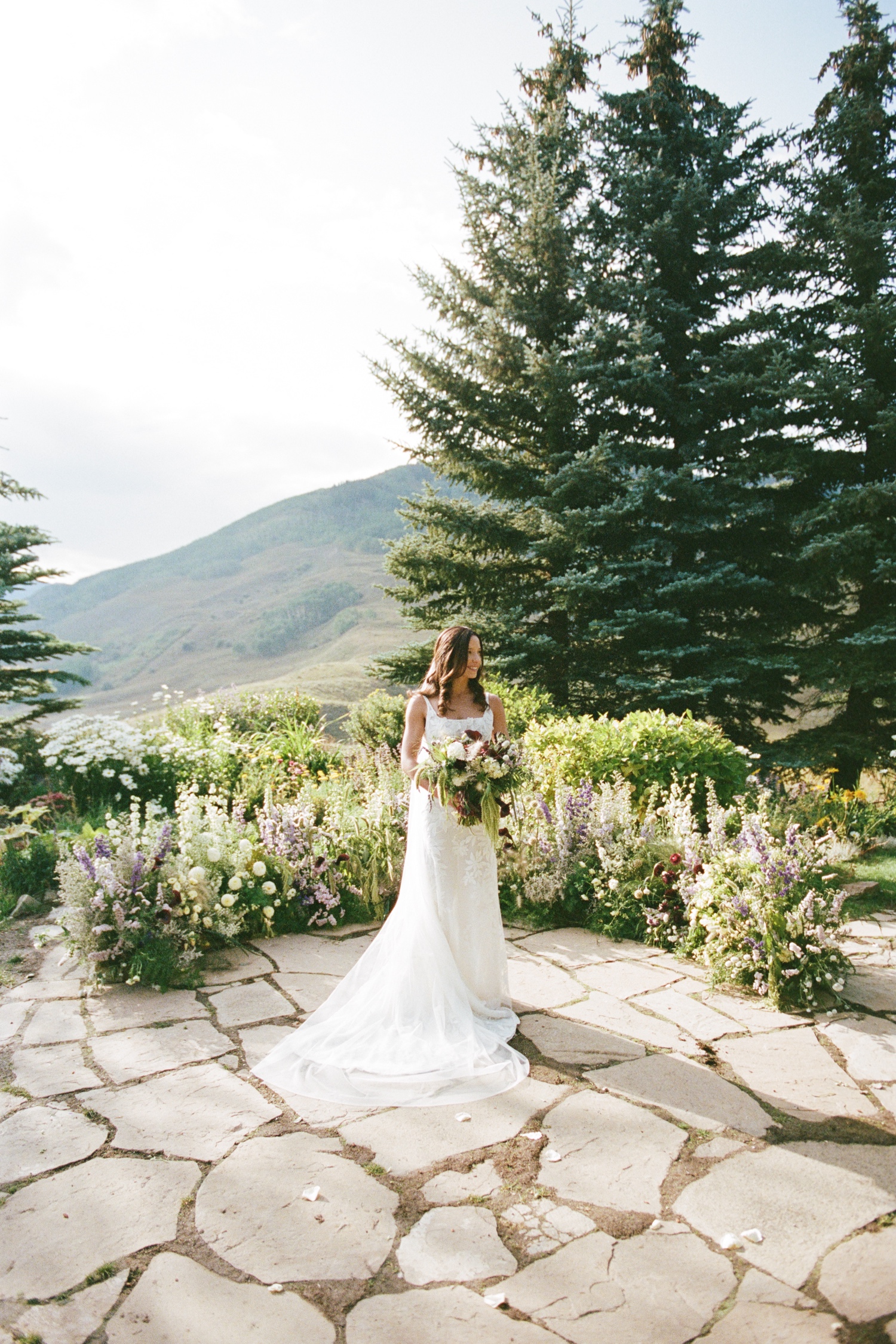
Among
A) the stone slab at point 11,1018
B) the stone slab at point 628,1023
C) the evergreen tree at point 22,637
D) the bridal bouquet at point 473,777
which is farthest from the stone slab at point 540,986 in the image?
the evergreen tree at point 22,637

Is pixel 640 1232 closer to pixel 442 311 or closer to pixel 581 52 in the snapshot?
pixel 442 311

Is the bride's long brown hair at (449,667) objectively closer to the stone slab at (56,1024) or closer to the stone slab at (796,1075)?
the stone slab at (796,1075)

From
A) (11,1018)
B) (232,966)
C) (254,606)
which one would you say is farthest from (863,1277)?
(254,606)

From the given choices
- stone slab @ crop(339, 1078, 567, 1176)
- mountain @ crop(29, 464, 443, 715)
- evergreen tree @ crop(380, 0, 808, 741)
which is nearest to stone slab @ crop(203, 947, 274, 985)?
stone slab @ crop(339, 1078, 567, 1176)

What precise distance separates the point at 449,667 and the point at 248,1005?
7.27 ft

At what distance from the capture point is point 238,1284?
232cm

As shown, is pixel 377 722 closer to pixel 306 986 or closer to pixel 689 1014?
pixel 306 986

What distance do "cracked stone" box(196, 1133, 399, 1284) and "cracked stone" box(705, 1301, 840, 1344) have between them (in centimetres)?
103

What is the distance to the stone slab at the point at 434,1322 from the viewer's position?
2.13 metres

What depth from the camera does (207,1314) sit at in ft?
7.29

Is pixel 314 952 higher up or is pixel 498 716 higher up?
pixel 498 716

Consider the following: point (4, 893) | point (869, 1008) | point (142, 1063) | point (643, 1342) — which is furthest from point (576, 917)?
point (4, 893)

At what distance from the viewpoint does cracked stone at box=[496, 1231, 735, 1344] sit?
2.15 meters

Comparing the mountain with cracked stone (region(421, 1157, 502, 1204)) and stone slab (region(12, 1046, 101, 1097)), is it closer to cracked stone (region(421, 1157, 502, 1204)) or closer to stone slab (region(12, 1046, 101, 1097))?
stone slab (region(12, 1046, 101, 1097))
